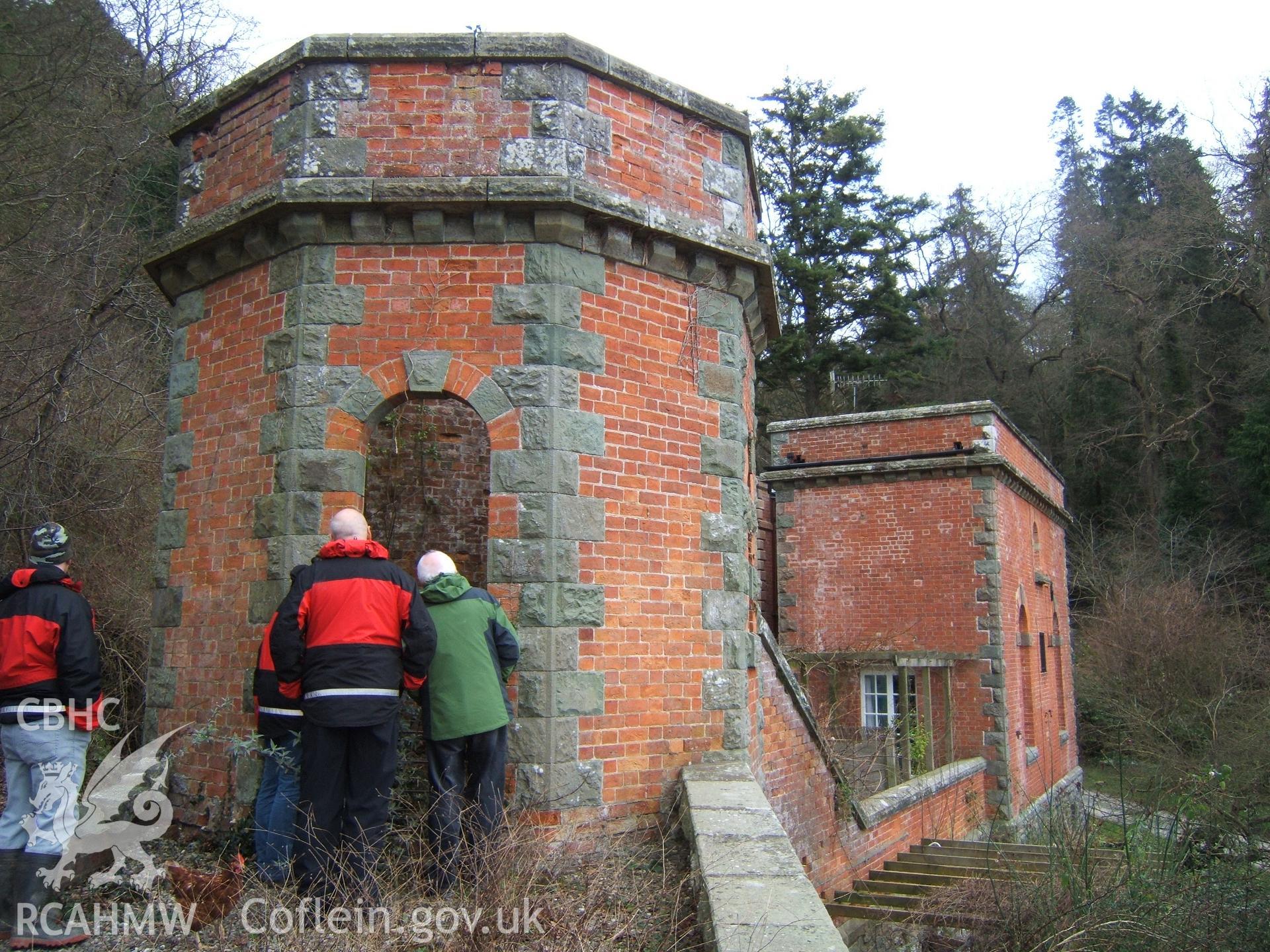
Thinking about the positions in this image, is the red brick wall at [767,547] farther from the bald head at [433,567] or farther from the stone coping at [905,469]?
the bald head at [433,567]

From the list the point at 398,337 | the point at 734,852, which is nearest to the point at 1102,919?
the point at 734,852

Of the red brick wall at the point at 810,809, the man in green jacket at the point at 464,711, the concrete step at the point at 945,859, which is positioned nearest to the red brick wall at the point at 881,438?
the red brick wall at the point at 810,809

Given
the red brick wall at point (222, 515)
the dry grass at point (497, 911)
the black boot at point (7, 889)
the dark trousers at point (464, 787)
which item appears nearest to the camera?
the dry grass at point (497, 911)

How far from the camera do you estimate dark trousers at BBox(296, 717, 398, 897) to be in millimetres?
A: 4762

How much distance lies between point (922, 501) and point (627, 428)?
1122cm

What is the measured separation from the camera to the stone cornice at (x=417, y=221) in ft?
20.5

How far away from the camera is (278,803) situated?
17.5 ft

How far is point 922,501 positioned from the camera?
1667 cm

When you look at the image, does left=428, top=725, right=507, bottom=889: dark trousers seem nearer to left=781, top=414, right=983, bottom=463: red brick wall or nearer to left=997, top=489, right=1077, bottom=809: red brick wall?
left=997, top=489, right=1077, bottom=809: red brick wall

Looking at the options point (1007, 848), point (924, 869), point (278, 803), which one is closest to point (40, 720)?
point (278, 803)

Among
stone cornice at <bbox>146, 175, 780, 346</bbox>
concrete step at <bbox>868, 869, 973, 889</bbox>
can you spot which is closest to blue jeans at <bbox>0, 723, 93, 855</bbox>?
stone cornice at <bbox>146, 175, 780, 346</bbox>

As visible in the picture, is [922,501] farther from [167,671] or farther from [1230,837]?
[167,671]

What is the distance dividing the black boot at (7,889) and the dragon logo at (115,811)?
0.41 feet

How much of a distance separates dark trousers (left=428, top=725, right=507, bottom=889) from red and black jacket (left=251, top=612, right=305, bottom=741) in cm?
74
